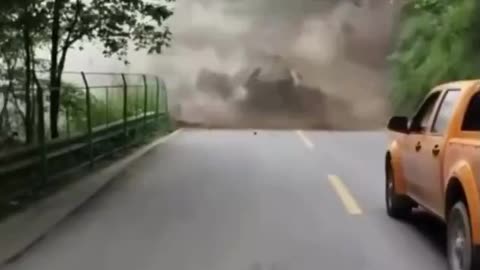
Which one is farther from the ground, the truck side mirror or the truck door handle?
the truck side mirror

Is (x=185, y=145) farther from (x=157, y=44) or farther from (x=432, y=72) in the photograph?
(x=432, y=72)

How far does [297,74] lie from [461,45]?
602 inches

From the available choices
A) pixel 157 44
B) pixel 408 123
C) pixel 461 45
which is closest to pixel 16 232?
pixel 408 123

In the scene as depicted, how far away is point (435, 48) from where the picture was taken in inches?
A: 995

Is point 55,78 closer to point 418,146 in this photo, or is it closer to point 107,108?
point 107,108

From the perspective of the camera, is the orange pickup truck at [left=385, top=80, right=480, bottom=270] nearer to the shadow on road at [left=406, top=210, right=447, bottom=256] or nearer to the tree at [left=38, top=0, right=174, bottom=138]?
the shadow on road at [left=406, top=210, right=447, bottom=256]

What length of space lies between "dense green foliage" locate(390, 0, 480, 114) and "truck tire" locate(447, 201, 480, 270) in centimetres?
1611

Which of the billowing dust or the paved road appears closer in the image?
the paved road

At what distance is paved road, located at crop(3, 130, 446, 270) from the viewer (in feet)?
27.5

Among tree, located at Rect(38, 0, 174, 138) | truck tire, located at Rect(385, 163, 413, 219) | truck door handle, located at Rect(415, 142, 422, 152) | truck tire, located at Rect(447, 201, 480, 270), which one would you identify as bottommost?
truck tire, located at Rect(385, 163, 413, 219)

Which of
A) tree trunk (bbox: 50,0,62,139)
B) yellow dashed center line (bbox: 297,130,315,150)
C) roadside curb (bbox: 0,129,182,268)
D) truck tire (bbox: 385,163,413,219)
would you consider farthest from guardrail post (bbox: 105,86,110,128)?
truck tire (bbox: 385,163,413,219)

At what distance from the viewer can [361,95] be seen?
126ft

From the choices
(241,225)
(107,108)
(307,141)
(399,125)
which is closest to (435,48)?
(307,141)

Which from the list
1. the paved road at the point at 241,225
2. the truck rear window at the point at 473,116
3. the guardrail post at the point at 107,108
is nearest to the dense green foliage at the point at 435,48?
the paved road at the point at 241,225
